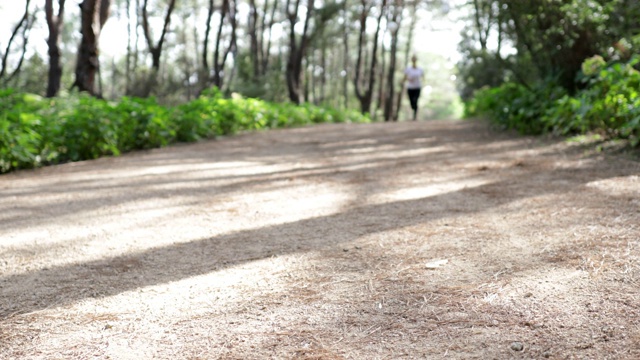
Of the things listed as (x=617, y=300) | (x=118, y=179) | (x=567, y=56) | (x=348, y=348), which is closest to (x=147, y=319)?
(x=348, y=348)

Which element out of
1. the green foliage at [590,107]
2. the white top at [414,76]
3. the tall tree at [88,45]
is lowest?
the green foliage at [590,107]

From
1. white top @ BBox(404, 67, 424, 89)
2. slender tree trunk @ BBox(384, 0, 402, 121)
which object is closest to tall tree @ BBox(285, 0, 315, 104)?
white top @ BBox(404, 67, 424, 89)

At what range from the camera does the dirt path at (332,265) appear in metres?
1.89

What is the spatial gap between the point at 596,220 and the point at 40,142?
243 inches

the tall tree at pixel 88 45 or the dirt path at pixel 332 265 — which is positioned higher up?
the tall tree at pixel 88 45

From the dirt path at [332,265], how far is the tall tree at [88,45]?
6.46 m


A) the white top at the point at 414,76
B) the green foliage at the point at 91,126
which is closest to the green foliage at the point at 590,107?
the green foliage at the point at 91,126

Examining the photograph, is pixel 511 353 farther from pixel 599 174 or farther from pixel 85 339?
pixel 599 174

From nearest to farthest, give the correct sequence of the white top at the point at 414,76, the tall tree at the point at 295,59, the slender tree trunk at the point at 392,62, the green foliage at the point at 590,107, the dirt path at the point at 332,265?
the dirt path at the point at 332,265 < the green foliage at the point at 590,107 < the white top at the point at 414,76 < the tall tree at the point at 295,59 < the slender tree trunk at the point at 392,62

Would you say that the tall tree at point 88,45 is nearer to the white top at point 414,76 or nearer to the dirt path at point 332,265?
the dirt path at point 332,265

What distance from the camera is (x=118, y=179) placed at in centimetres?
541

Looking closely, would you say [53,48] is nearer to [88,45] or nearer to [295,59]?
[88,45]

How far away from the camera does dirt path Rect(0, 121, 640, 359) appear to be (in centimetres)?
189

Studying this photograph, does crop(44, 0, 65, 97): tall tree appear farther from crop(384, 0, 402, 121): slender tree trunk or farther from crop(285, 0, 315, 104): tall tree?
crop(384, 0, 402, 121): slender tree trunk
